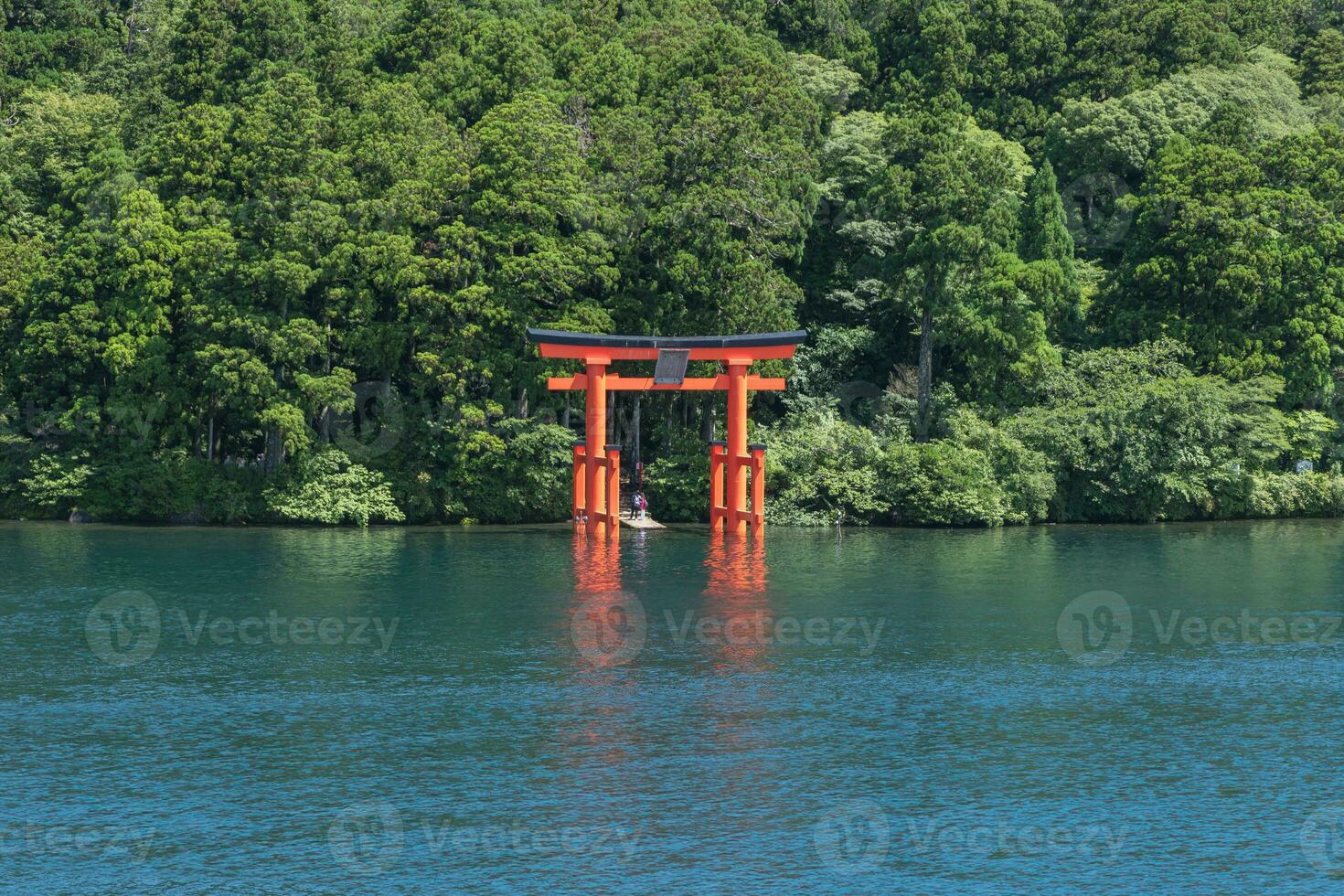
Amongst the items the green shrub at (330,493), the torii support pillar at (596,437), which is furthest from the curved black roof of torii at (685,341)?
the green shrub at (330,493)

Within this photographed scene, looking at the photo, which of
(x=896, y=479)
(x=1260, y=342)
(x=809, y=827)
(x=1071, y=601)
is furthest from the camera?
(x=1260, y=342)

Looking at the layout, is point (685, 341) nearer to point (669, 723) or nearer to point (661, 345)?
point (661, 345)

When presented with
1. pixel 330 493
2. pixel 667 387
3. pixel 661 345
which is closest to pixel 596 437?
pixel 667 387

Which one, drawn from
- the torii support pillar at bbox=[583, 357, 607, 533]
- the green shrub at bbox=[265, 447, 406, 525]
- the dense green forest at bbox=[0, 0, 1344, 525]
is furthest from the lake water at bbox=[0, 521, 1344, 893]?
the dense green forest at bbox=[0, 0, 1344, 525]

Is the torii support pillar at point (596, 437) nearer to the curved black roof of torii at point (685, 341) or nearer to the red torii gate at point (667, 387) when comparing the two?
the red torii gate at point (667, 387)

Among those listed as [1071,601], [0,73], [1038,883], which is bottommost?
[1038,883]

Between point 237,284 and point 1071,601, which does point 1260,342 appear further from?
point 237,284

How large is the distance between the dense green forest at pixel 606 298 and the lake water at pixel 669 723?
1096cm

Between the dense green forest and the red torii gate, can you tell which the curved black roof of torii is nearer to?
the red torii gate

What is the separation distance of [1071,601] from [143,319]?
36.9m

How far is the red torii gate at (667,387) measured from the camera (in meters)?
56.3

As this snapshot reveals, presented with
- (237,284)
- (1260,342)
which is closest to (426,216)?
(237,284)

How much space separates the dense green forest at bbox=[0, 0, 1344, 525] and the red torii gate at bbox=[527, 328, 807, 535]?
3.65 meters

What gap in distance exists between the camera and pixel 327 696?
3294 cm
